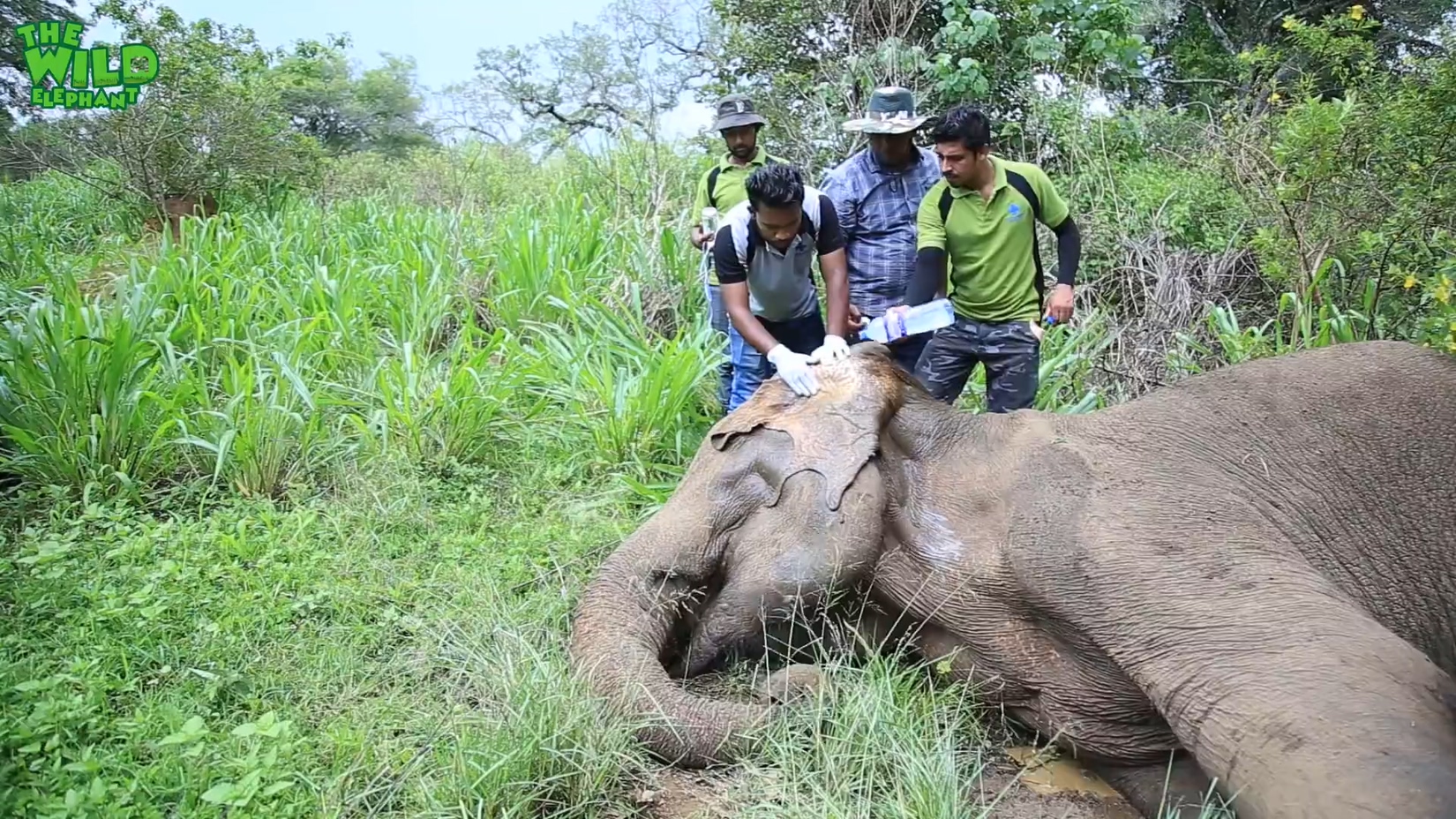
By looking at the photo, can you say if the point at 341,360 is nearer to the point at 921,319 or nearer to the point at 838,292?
the point at 838,292

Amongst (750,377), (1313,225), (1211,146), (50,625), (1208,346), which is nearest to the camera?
(50,625)

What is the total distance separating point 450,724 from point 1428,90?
3.76 m

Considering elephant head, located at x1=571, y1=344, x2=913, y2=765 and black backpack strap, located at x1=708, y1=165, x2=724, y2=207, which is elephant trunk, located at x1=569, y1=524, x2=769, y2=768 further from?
black backpack strap, located at x1=708, y1=165, x2=724, y2=207

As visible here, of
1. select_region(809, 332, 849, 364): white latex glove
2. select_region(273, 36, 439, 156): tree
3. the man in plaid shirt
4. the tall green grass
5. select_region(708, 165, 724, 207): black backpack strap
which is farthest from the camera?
select_region(273, 36, 439, 156): tree

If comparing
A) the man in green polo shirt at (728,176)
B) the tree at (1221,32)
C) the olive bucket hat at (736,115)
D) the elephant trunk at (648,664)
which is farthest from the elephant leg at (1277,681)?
the tree at (1221,32)

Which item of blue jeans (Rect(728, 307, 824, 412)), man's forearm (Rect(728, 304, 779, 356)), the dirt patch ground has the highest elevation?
man's forearm (Rect(728, 304, 779, 356))

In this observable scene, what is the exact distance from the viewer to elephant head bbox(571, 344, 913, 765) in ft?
8.42

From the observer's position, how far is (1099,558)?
2.41 m

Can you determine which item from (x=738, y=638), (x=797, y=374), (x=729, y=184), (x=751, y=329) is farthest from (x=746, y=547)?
(x=729, y=184)

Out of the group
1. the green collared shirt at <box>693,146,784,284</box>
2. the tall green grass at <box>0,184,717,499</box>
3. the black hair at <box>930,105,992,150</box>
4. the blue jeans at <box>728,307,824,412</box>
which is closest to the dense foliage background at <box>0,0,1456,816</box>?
the tall green grass at <box>0,184,717,499</box>

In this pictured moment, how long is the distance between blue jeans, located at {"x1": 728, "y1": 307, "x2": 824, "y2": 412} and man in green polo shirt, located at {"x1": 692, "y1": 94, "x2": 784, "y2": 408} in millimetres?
457

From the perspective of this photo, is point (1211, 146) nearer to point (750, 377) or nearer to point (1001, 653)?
point (750, 377)

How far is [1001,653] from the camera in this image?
8.55 feet

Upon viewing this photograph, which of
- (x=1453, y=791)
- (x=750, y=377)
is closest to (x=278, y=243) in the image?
(x=750, y=377)
